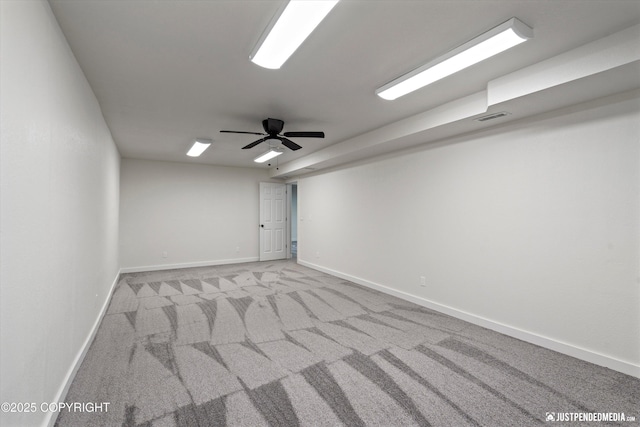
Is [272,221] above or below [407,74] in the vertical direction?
below

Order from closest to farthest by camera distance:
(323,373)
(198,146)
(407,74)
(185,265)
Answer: (323,373), (407,74), (198,146), (185,265)

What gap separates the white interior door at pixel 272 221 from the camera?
25.2 feet

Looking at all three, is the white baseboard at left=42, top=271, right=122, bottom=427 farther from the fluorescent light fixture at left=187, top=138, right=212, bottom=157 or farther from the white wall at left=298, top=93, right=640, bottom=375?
the white wall at left=298, top=93, right=640, bottom=375

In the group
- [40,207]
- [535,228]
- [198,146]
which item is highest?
[198,146]

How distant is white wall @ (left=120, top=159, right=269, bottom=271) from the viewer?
20.4 ft

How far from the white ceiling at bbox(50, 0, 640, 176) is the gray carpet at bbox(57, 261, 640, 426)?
2.51m

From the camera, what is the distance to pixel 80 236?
7.88 ft

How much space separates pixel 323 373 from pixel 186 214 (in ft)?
18.5

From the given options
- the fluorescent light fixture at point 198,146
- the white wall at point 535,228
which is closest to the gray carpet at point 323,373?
the white wall at point 535,228

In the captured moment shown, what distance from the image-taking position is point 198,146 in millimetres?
4914

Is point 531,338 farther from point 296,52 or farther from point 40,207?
point 40,207

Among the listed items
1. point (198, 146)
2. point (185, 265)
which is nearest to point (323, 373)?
point (198, 146)

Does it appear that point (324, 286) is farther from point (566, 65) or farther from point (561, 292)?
point (566, 65)

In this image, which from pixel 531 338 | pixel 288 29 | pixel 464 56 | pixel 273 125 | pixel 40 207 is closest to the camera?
pixel 40 207
